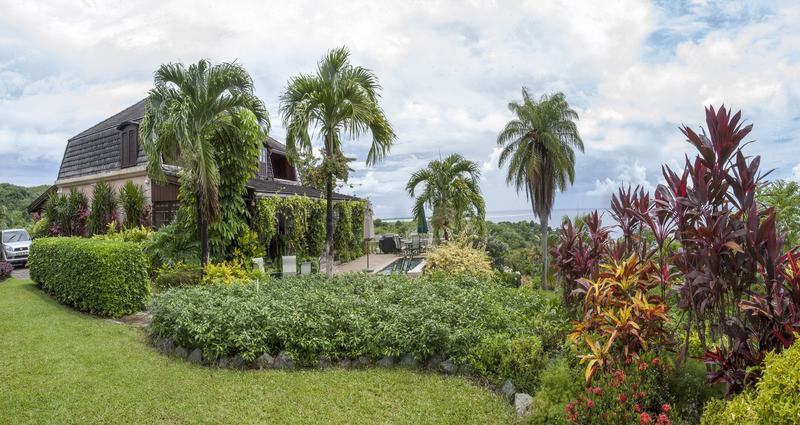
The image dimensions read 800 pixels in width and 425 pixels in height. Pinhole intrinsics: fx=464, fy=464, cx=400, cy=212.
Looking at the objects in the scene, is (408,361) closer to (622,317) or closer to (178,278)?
(622,317)

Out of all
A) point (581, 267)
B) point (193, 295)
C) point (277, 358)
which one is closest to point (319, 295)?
point (277, 358)

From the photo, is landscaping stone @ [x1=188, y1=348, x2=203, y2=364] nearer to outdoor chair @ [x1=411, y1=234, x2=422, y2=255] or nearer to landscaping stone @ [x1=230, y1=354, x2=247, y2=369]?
landscaping stone @ [x1=230, y1=354, x2=247, y2=369]

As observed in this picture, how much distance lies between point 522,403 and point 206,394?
10.4 ft

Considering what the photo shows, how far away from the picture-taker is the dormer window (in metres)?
17.5

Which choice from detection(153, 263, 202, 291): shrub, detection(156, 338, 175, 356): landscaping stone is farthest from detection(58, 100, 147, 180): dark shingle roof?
detection(156, 338, 175, 356): landscaping stone

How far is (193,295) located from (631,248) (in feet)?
A: 20.6

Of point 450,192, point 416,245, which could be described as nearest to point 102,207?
point 416,245

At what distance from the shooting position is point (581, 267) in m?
5.19

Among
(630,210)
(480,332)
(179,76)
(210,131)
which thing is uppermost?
(179,76)

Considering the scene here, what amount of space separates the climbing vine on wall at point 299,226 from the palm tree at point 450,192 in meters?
3.33

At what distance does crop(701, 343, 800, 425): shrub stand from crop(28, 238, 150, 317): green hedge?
30.3 ft

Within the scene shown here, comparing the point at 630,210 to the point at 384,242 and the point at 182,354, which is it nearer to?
the point at 182,354

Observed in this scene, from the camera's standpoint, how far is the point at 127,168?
1761 cm

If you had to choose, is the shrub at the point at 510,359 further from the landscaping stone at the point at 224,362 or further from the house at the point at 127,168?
the house at the point at 127,168
